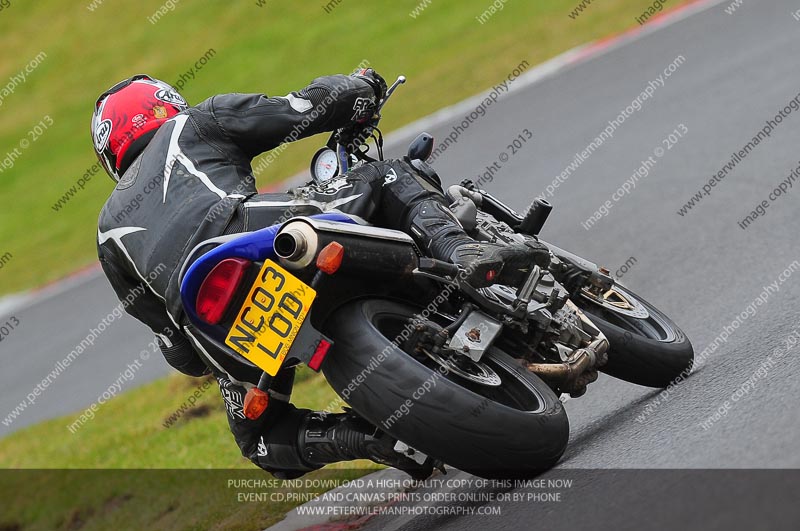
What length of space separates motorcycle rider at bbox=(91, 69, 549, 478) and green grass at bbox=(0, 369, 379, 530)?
885 millimetres

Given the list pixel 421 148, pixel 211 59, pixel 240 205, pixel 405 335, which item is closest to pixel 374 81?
pixel 421 148

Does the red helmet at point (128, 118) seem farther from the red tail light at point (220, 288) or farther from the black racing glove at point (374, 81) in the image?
the red tail light at point (220, 288)

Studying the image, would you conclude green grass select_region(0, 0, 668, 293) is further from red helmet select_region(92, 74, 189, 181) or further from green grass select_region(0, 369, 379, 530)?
red helmet select_region(92, 74, 189, 181)

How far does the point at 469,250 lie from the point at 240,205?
2.83 ft

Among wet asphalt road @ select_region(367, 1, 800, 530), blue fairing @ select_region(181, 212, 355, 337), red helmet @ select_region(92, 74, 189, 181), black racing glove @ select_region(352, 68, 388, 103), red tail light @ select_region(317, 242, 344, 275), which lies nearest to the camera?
wet asphalt road @ select_region(367, 1, 800, 530)

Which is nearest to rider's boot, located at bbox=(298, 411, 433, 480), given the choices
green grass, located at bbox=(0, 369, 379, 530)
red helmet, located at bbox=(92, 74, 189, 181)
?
green grass, located at bbox=(0, 369, 379, 530)

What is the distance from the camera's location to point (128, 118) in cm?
443

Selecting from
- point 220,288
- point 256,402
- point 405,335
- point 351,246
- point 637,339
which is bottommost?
point 256,402

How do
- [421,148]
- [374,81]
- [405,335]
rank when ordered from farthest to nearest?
[374,81] → [421,148] → [405,335]

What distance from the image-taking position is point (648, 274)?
687cm

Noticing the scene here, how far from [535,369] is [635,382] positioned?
83 cm

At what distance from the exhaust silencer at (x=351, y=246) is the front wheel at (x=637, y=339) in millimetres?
1044

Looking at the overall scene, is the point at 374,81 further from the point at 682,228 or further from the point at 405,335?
the point at 682,228

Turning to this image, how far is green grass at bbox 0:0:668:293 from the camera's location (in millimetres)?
13453
